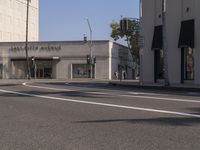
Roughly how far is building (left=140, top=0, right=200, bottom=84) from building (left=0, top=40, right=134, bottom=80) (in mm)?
35308

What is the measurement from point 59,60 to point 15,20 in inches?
922

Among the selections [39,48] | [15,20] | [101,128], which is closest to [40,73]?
[39,48]

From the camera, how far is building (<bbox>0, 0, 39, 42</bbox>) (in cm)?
9631

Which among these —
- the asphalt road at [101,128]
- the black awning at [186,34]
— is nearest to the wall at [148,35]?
the black awning at [186,34]

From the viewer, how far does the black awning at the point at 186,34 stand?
3772cm

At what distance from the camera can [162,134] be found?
1072cm

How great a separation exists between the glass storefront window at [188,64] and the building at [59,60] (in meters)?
40.1

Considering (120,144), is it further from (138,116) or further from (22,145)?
(138,116)

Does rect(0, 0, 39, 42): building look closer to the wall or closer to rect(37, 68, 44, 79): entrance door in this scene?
rect(37, 68, 44, 79): entrance door

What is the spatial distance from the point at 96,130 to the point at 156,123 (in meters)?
1.80

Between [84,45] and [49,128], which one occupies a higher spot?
[84,45]

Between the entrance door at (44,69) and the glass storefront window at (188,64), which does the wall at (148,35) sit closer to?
the glass storefront window at (188,64)

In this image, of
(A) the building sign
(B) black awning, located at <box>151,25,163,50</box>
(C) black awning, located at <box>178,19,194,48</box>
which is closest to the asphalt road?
(C) black awning, located at <box>178,19,194,48</box>

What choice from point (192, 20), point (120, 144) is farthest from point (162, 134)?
point (192, 20)
